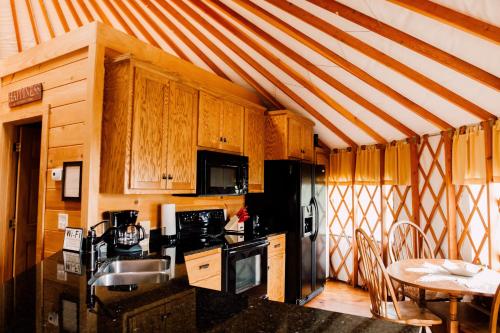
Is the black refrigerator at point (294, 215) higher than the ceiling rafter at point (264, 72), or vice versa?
the ceiling rafter at point (264, 72)

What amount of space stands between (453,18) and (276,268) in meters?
2.77

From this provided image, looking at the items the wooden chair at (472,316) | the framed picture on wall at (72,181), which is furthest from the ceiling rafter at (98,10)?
the wooden chair at (472,316)

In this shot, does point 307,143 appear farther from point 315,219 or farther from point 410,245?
point 410,245

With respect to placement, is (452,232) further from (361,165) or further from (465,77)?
(465,77)

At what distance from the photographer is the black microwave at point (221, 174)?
121 inches

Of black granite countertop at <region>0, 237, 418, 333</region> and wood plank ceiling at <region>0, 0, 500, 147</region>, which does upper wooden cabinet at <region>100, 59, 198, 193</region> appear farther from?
black granite countertop at <region>0, 237, 418, 333</region>

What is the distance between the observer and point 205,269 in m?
2.66

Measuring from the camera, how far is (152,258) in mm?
2172

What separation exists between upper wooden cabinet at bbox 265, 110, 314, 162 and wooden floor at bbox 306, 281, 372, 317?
5.87 ft

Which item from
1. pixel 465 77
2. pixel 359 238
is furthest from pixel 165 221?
pixel 465 77

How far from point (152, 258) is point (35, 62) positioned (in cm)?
197

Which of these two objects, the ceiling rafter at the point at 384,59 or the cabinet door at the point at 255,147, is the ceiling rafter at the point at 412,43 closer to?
the ceiling rafter at the point at 384,59

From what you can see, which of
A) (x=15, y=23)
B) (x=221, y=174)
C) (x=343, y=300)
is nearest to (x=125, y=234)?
(x=221, y=174)

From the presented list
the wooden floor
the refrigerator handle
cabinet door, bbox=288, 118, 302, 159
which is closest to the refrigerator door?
the refrigerator handle
